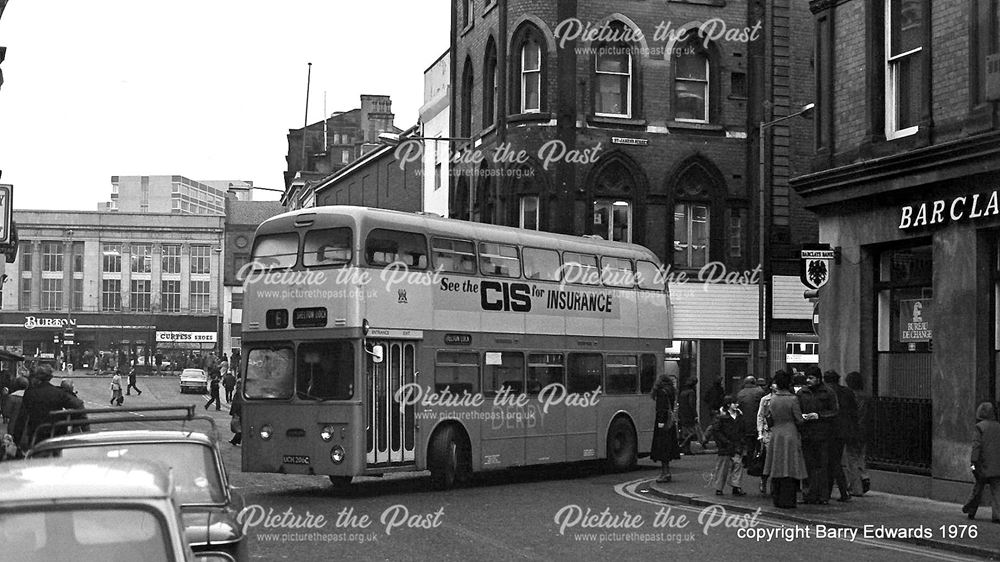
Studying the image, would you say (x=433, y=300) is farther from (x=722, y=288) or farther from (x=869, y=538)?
(x=722, y=288)

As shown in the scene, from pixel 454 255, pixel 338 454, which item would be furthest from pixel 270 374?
pixel 454 255

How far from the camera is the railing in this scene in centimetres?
1964

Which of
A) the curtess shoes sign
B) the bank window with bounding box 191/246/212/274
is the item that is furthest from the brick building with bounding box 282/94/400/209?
the curtess shoes sign

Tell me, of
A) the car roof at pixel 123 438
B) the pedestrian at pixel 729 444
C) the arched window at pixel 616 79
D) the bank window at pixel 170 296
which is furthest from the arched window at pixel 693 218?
the bank window at pixel 170 296

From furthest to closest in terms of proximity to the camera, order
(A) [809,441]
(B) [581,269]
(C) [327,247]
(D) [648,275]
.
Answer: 1. (D) [648,275]
2. (B) [581,269]
3. (C) [327,247]
4. (A) [809,441]

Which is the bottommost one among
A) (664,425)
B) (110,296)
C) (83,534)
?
(664,425)

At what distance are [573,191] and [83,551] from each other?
32430 mm

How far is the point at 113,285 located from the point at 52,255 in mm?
5765

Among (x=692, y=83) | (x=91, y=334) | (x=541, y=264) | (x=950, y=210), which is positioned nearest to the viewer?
(x=950, y=210)

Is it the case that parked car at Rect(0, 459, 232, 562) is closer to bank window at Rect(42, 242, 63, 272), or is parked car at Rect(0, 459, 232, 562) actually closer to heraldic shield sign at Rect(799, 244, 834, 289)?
heraldic shield sign at Rect(799, 244, 834, 289)

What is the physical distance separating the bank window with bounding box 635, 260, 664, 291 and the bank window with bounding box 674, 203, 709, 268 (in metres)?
11.7

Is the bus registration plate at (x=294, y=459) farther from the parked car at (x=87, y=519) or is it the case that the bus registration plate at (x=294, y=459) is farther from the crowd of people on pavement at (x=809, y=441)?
the parked car at (x=87, y=519)

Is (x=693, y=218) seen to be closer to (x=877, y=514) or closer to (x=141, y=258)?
(x=877, y=514)

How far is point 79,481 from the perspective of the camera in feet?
17.2
